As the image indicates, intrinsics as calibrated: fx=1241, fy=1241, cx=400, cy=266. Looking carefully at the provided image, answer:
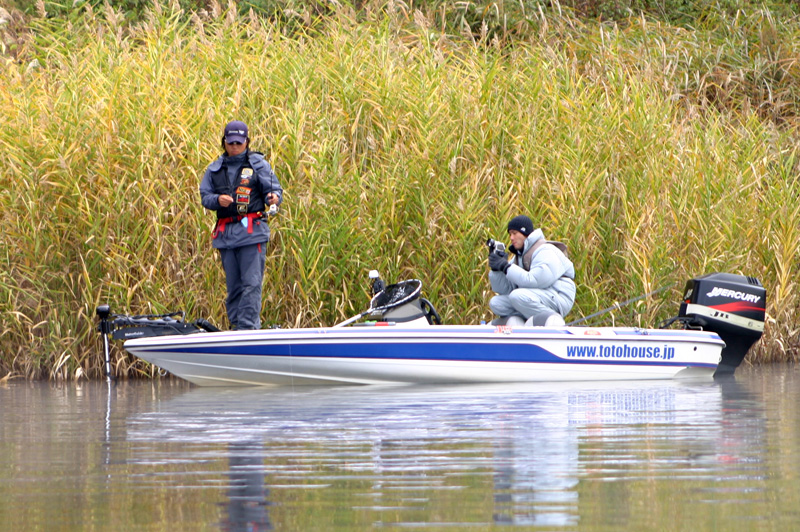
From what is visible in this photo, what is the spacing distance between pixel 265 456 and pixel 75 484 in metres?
0.96

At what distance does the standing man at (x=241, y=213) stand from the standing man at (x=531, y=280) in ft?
6.05

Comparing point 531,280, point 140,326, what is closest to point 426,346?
point 531,280

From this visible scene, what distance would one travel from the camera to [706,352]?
10.2m

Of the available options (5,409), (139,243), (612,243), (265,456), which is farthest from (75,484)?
(612,243)

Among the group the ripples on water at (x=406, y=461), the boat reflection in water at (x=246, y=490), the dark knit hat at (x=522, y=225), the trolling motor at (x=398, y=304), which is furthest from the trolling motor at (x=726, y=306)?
the boat reflection in water at (x=246, y=490)

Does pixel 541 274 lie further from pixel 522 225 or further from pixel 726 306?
pixel 726 306

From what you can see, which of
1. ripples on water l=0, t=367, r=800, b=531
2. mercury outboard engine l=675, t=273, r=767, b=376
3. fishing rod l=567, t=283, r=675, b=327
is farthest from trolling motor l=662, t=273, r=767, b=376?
ripples on water l=0, t=367, r=800, b=531

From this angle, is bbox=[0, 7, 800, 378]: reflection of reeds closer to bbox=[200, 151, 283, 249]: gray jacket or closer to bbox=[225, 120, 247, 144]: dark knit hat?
bbox=[200, 151, 283, 249]: gray jacket

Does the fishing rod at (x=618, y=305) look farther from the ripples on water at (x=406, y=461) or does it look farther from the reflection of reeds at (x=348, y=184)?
the ripples on water at (x=406, y=461)

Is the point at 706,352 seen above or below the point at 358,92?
below

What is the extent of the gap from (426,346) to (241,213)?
70.1 inches

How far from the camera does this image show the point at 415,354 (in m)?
9.59

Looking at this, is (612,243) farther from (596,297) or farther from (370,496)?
(370,496)

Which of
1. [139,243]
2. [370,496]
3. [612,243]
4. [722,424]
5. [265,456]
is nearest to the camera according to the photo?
[370,496]
